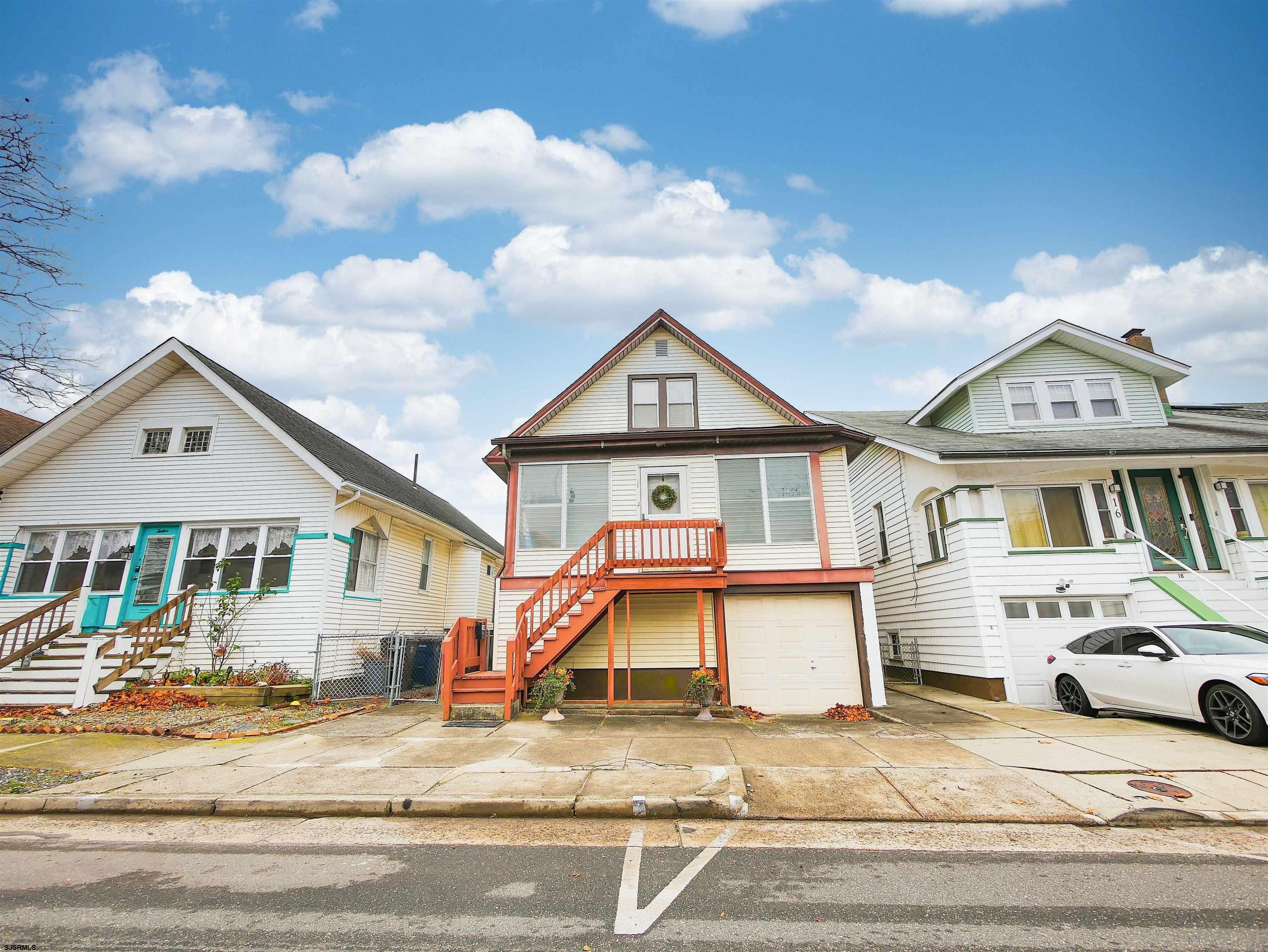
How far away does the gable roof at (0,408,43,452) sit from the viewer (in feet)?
59.4

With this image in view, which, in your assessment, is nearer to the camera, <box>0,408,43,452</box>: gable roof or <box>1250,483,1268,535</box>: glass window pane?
<box>1250,483,1268,535</box>: glass window pane

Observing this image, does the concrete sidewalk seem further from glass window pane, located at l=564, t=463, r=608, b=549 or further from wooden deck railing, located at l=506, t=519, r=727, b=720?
glass window pane, located at l=564, t=463, r=608, b=549

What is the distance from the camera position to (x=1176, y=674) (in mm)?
9172

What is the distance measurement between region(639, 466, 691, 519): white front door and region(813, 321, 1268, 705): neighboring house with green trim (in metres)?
5.47

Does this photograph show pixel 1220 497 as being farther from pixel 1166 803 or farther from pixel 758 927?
pixel 758 927

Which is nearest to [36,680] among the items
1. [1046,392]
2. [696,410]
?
[696,410]

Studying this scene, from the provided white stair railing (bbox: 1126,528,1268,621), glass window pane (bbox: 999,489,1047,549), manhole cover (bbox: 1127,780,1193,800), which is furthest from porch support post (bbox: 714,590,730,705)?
white stair railing (bbox: 1126,528,1268,621)

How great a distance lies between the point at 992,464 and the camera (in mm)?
13664

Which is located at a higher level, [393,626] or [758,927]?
[393,626]

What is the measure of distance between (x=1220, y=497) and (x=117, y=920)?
2001 centimetres

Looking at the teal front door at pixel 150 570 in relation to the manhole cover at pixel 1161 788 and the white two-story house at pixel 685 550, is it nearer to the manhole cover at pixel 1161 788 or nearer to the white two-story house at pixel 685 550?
the white two-story house at pixel 685 550

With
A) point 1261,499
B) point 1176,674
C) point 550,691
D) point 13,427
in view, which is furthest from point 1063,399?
point 13,427

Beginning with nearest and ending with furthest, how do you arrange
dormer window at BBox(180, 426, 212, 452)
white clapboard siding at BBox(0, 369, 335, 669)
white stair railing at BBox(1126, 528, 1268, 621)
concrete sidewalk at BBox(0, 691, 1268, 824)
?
concrete sidewalk at BBox(0, 691, 1268, 824), white stair railing at BBox(1126, 528, 1268, 621), white clapboard siding at BBox(0, 369, 335, 669), dormer window at BBox(180, 426, 212, 452)

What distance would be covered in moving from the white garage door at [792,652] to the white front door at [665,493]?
227cm
